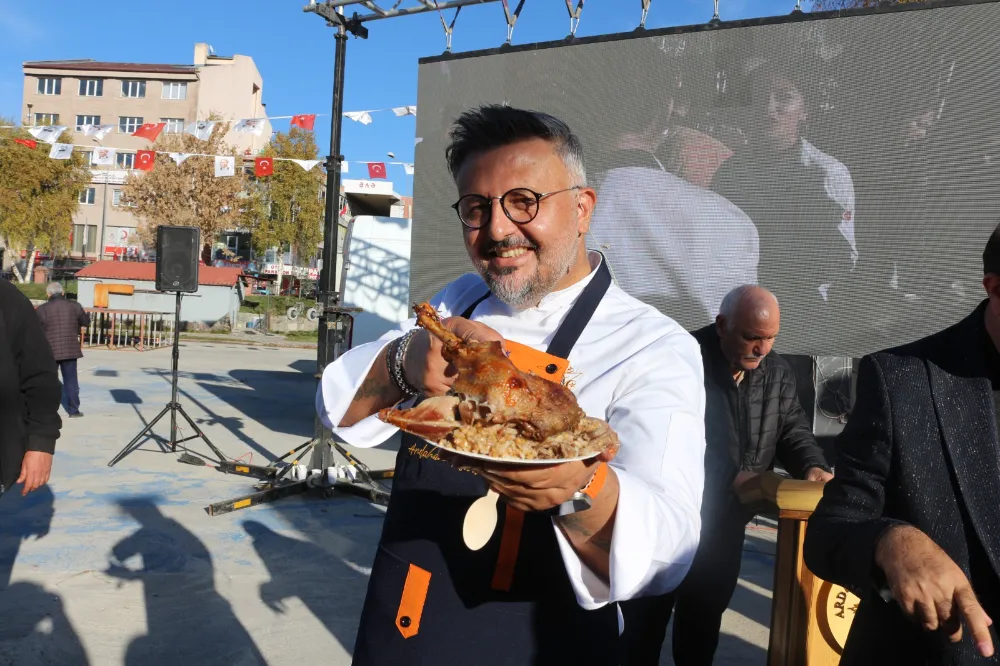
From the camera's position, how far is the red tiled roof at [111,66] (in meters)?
48.8

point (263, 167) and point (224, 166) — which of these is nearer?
point (263, 167)

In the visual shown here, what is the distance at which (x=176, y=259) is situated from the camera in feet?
29.8

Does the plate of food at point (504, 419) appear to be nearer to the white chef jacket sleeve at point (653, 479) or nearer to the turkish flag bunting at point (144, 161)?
the white chef jacket sleeve at point (653, 479)

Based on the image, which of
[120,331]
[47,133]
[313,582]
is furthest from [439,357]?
[120,331]

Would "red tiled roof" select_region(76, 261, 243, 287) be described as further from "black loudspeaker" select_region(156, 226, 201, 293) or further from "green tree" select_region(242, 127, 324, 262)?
"black loudspeaker" select_region(156, 226, 201, 293)

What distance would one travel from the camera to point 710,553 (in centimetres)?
340

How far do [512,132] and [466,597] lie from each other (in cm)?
104

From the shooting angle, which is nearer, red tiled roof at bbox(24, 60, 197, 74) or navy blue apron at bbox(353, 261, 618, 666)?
navy blue apron at bbox(353, 261, 618, 666)

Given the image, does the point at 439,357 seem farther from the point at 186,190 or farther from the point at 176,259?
the point at 186,190

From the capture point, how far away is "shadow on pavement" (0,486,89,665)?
396 cm

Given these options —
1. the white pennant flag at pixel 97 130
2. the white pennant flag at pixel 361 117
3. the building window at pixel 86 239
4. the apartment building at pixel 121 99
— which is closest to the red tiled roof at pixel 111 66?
the apartment building at pixel 121 99

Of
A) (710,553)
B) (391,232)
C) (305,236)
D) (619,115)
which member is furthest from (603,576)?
(305,236)

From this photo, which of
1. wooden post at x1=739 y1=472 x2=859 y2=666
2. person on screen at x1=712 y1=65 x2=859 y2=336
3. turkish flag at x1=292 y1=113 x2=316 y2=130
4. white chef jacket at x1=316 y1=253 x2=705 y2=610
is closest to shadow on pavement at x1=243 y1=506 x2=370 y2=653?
wooden post at x1=739 y1=472 x2=859 y2=666

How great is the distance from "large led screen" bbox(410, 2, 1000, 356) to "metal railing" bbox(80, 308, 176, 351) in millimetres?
17625
